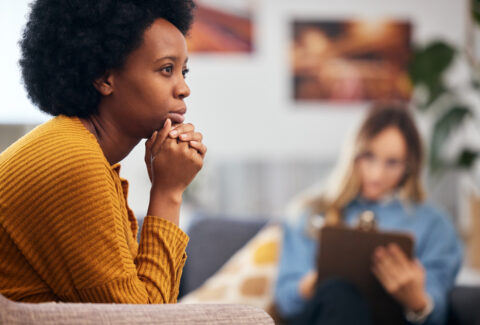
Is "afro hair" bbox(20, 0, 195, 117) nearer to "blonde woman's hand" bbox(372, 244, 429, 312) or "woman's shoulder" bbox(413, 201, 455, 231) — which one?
"blonde woman's hand" bbox(372, 244, 429, 312)

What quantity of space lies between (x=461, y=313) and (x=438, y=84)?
4.84 feet

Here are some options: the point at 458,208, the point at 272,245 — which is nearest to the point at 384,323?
the point at 272,245

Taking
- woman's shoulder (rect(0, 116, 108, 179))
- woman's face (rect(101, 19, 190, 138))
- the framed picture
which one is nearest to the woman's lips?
woman's face (rect(101, 19, 190, 138))

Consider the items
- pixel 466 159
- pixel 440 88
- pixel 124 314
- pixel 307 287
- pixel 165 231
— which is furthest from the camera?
pixel 440 88

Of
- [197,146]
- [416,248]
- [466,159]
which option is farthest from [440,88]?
[197,146]

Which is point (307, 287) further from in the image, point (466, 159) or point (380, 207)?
point (466, 159)

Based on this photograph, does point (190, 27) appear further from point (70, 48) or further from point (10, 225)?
point (10, 225)

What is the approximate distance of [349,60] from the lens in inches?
183

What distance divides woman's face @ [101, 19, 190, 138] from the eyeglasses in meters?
1.37

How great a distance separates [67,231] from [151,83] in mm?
207

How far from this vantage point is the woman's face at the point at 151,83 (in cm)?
70

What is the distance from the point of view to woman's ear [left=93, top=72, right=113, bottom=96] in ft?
2.32

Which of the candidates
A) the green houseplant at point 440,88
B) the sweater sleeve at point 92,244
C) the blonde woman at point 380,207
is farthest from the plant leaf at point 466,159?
the sweater sleeve at point 92,244

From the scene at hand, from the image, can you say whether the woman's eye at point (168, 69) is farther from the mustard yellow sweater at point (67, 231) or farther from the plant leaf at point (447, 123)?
the plant leaf at point (447, 123)
